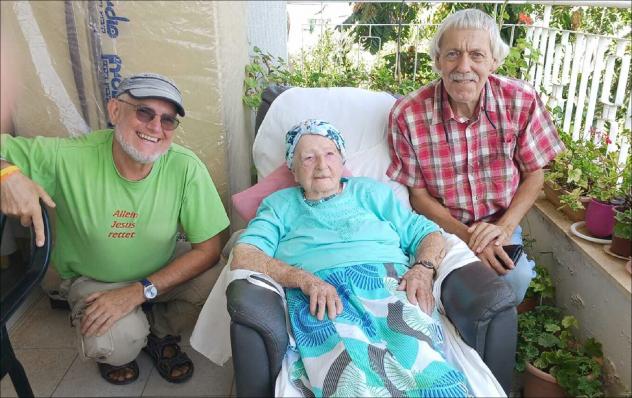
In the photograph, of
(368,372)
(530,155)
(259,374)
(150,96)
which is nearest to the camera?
(368,372)

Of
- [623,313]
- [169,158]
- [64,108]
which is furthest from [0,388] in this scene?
[623,313]

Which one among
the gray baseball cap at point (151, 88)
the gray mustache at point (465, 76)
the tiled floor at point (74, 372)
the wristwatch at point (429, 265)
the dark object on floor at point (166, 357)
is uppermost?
the gray mustache at point (465, 76)

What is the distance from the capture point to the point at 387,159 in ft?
6.89

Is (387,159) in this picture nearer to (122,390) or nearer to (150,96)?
(150,96)

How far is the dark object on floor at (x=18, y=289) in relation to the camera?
1146 mm

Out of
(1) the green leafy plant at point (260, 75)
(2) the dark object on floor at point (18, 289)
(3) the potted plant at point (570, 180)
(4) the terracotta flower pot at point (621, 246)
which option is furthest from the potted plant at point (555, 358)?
(1) the green leafy plant at point (260, 75)

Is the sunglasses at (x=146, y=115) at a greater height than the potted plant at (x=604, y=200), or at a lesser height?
greater

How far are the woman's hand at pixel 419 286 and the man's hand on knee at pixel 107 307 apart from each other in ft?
3.06

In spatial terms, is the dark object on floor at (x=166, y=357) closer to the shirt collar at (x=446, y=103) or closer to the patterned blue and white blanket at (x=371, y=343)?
the patterned blue and white blanket at (x=371, y=343)

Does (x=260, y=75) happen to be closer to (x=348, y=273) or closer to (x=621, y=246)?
(x=348, y=273)

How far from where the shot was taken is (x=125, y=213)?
1.76 meters

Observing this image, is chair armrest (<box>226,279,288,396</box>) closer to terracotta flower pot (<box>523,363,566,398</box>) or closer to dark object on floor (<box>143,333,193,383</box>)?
dark object on floor (<box>143,333,193,383</box>)

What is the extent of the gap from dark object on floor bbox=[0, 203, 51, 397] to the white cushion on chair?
40.0 inches

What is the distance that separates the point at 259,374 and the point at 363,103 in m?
1.27
